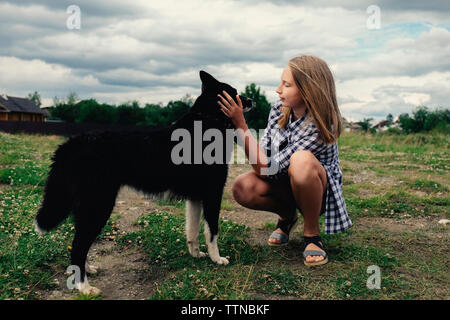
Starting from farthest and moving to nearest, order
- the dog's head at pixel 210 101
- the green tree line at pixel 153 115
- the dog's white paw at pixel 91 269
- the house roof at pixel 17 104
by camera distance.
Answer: the house roof at pixel 17 104 → the green tree line at pixel 153 115 → the dog's head at pixel 210 101 → the dog's white paw at pixel 91 269

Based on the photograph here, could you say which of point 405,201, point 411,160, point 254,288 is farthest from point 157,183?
point 411,160

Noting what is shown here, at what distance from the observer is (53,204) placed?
2.95 m

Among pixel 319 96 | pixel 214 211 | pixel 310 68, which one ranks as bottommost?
pixel 214 211

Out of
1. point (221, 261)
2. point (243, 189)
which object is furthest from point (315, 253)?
point (243, 189)

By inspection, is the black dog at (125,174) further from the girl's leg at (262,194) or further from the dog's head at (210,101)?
the girl's leg at (262,194)

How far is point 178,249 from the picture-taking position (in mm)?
3725

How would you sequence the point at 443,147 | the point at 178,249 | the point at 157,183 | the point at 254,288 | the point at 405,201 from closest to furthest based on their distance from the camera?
the point at 254,288, the point at 157,183, the point at 178,249, the point at 405,201, the point at 443,147

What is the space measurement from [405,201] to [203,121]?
3831 millimetres

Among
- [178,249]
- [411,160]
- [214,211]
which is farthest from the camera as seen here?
[411,160]

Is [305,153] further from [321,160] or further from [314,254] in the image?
[314,254]

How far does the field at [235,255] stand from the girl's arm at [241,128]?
3.18 feet

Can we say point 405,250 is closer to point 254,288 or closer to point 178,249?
point 254,288

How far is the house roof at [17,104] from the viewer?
159ft

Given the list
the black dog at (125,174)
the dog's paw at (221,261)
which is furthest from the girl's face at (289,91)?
the dog's paw at (221,261)
